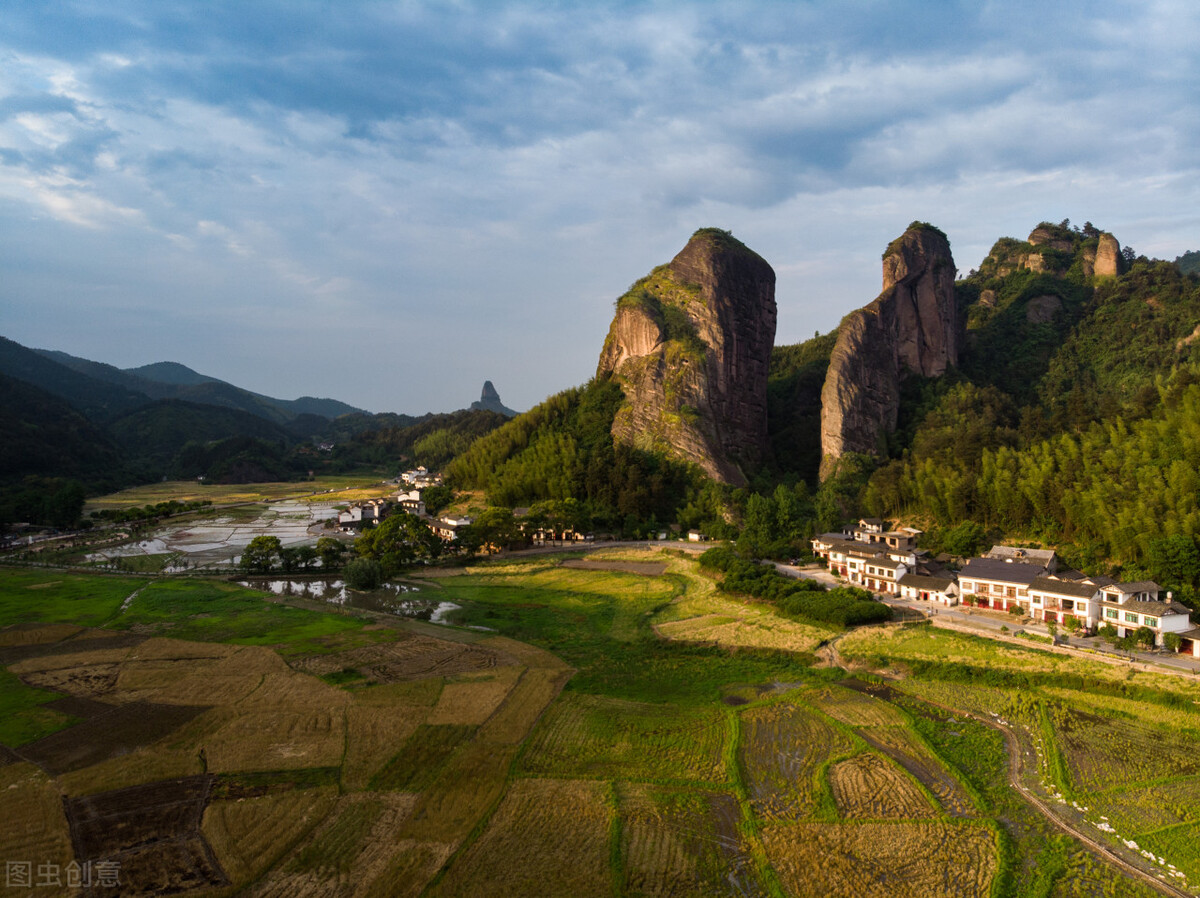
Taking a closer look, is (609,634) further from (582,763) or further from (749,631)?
(582,763)

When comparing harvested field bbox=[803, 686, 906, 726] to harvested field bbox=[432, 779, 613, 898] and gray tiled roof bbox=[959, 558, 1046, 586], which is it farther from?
gray tiled roof bbox=[959, 558, 1046, 586]

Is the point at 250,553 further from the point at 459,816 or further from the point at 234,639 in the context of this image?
the point at 459,816

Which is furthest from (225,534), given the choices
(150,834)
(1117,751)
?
(1117,751)

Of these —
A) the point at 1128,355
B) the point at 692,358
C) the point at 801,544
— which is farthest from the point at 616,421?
the point at 1128,355

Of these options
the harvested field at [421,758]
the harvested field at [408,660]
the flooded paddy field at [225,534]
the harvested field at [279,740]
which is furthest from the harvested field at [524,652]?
the flooded paddy field at [225,534]

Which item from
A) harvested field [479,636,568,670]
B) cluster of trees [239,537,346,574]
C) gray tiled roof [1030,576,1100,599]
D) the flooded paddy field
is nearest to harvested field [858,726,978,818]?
harvested field [479,636,568,670]

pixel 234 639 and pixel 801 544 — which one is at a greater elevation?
pixel 801 544
